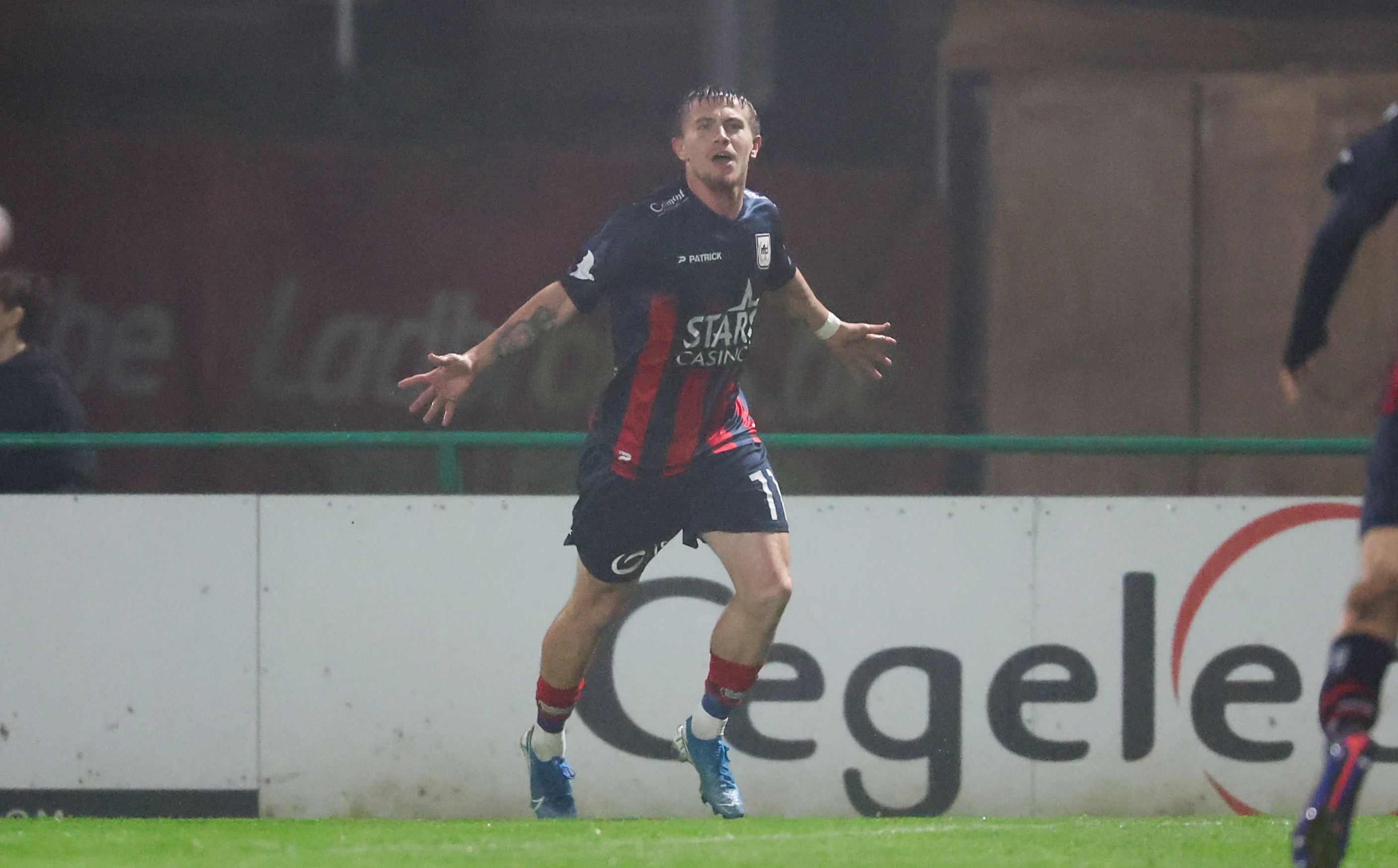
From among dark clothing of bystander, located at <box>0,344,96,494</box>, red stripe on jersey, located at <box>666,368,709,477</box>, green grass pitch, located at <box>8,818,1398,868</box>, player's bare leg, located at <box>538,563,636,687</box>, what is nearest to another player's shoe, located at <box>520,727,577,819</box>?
green grass pitch, located at <box>8,818,1398,868</box>

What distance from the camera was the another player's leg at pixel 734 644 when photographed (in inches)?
212

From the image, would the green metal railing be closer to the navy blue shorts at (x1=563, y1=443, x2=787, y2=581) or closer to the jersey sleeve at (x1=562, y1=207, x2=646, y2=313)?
the navy blue shorts at (x1=563, y1=443, x2=787, y2=581)

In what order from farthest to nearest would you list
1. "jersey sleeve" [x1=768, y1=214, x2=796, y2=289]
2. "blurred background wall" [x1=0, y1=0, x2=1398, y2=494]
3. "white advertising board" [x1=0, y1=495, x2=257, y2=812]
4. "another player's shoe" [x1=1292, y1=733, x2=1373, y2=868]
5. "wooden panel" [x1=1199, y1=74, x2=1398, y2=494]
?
1. "blurred background wall" [x1=0, y1=0, x2=1398, y2=494]
2. "wooden panel" [x1=1199, y1=74, x2=1398, y2=494]
3. "white advertising board" [x1=0, y1=495, x2=257, y2=812]
4. "jersey sleeve" [x1=768, y1=214, x2=796, y2=289]
5. "another player's shoe" [x1=1292, y1=733, x2=1373, y2=868]

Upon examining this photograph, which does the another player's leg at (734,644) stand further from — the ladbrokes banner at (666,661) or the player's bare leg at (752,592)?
the ladbrokes banner at (666,661)

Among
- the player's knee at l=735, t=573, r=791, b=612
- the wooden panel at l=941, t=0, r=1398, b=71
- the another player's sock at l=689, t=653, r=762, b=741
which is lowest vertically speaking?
the another player's sock at l=689, t=653, r=762, b=741

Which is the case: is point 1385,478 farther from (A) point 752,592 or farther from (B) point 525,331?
(B) point 525,331

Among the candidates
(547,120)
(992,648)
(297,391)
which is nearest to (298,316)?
(297,391)

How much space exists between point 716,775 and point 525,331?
133 cm

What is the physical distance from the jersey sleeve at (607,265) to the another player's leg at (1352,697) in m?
2.28

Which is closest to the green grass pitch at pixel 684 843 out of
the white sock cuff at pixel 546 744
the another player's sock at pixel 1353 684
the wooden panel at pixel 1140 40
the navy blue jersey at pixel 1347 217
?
the white sock cuff at pixel 546 744

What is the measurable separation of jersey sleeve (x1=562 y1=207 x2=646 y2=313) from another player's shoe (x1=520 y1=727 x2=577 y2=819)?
1.34m

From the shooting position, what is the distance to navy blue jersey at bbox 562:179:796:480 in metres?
5.37

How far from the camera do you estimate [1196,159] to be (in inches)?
358

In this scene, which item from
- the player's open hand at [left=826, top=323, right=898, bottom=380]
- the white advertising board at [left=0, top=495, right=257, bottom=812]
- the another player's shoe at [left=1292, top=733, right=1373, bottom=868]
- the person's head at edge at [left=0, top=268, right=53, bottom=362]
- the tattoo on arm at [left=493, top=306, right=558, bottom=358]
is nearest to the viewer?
the another player's shoe at [left=1292, top=733, right=1373, bottom=868]
